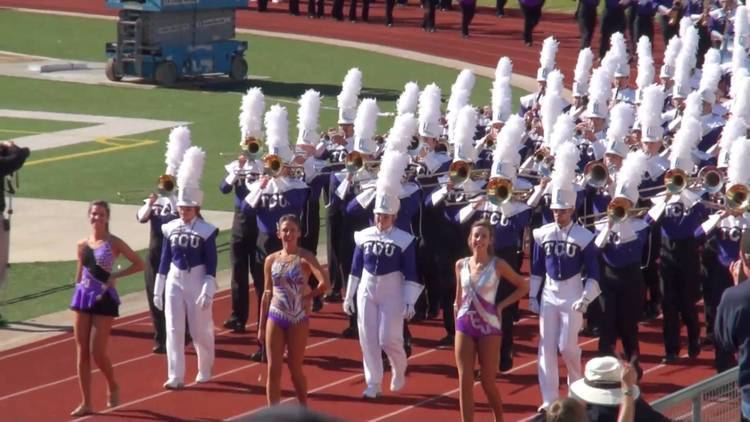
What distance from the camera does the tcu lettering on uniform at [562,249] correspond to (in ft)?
40.4

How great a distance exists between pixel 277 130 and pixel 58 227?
15.4ft

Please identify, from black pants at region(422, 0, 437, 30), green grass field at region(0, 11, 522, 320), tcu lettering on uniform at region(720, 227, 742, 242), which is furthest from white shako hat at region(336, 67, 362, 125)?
black pants at region(422, 0, 437, 30)

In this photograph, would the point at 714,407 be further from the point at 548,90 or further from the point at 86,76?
the point at 86,76

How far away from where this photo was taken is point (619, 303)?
13031mm

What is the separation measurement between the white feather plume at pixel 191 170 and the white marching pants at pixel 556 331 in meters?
2.83

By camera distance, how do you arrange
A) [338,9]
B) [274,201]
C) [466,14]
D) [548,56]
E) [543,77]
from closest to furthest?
1. [274,201]
2. [543,77]
3. [548,56]
4. [466,14]
5. [338,9]

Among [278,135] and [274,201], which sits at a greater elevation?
[278,135]

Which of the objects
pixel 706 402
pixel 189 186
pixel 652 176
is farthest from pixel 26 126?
pixel 706 402

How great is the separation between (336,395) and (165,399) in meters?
1.25

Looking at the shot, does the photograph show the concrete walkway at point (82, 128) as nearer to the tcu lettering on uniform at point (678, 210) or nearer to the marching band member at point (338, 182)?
the marching band member at point (338, 182)

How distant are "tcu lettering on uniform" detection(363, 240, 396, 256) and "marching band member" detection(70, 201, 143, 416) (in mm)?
1748

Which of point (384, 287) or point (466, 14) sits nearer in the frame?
point (384, 287)

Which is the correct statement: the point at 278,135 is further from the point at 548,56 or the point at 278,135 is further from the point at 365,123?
the point at 548,56

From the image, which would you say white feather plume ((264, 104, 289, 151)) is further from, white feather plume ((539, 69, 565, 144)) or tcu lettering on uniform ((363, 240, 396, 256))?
tcu lettering on uniform ((363, 240, 396, 256))
